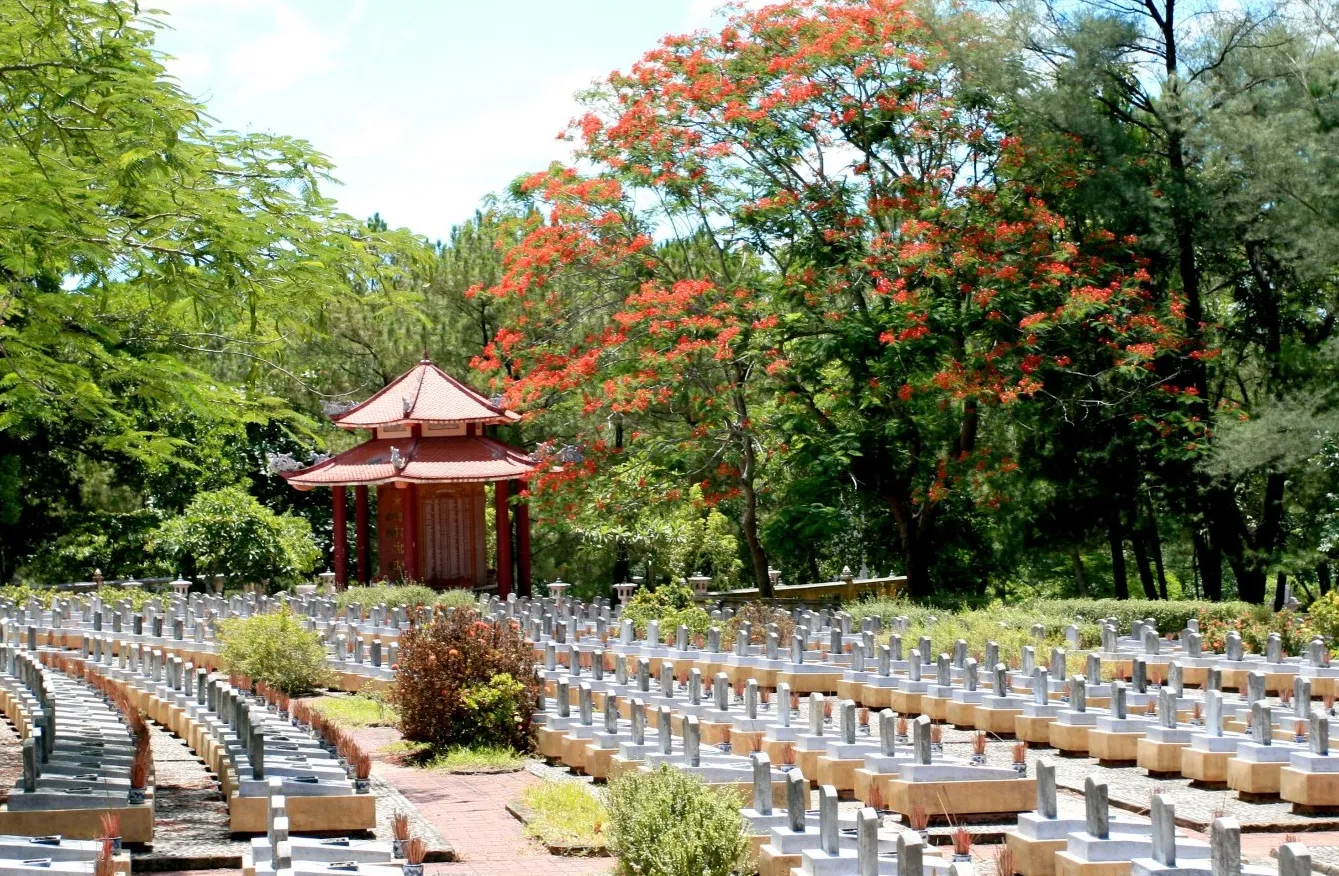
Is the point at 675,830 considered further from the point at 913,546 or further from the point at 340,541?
the point at 340,541

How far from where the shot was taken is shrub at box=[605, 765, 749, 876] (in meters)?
7.89

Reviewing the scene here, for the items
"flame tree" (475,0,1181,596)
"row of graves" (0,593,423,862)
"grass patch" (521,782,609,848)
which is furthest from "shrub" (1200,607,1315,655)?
"row of graves" (0,593,423,862)

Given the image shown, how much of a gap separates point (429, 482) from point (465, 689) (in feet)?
52.3

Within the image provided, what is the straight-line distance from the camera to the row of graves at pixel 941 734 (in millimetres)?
7938

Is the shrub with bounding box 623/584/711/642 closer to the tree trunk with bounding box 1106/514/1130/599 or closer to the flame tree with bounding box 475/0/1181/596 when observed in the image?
the flame tree with bounding box 475/0/1181/596

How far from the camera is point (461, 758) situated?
1306 centimetres

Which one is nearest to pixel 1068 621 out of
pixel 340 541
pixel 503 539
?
pixel 503 539

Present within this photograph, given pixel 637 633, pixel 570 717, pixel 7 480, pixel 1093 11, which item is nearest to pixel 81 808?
pixel 570 717

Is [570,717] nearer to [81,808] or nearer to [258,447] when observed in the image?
[81,808]

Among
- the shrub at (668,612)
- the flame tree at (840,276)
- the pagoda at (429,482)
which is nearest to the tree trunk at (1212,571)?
the flame tree at (840,276)

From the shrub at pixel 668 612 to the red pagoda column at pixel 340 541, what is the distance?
11.1 m

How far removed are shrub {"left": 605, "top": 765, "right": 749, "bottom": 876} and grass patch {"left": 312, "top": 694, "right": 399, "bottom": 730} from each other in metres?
7.35

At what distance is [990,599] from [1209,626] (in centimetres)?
592

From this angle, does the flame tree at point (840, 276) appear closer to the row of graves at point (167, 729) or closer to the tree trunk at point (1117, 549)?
the tree trunk at point (1117, 549)
